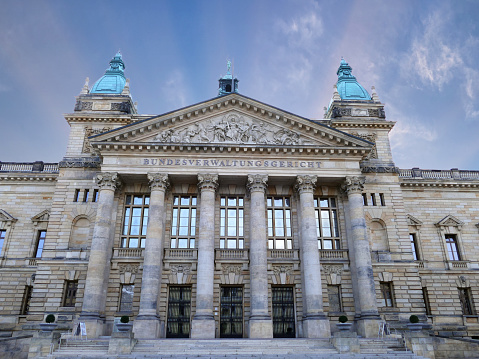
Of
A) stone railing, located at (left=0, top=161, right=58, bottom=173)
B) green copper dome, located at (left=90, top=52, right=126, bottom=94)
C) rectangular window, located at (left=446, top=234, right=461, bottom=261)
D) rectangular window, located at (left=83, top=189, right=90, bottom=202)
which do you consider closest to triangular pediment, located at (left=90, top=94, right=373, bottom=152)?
rectangular window, located at (left=83, top=189, right=90, bottom=202)

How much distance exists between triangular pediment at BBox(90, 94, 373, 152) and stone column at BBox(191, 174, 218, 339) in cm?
355

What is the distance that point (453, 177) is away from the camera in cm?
4038

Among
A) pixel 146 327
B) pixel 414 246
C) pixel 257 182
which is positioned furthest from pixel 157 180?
pixel 414 246

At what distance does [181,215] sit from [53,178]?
14633mm

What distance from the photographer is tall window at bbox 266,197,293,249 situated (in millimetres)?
32031

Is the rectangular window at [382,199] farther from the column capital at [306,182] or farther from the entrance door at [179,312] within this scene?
the entrance door at [179,312]

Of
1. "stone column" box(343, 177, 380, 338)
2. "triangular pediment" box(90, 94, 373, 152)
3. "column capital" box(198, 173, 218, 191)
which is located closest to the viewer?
"stone column" box(343, 177, 380, 338)

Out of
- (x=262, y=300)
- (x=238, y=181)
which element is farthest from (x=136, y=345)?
(x=238, y=181)

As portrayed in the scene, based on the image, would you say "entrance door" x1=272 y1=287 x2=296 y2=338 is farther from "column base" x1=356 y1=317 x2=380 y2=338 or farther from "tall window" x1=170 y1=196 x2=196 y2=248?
"tall window" x1=170 y1=196 x2=196 y2=248

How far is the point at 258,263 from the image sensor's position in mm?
28797

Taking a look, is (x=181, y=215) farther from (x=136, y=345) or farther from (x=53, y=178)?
(x=53, y=178)

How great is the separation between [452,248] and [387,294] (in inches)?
451

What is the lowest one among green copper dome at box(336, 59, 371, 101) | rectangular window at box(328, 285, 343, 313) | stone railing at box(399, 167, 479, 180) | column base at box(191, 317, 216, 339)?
column base at box(191, 317, 216, 339)

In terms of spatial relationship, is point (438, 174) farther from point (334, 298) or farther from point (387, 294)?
point (334, 298)
